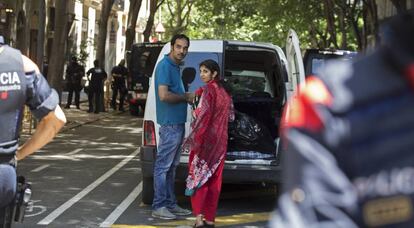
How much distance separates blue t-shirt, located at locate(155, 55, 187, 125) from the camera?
718 centimetres

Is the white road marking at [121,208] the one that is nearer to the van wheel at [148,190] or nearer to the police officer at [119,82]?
the van wheel at [148,190]

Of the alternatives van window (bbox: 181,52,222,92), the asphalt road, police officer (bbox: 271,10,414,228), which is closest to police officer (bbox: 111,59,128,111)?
the asphalt road

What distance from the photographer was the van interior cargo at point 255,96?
8.29 metres

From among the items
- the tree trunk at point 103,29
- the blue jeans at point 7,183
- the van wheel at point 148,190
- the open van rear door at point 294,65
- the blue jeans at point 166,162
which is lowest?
the van wheel at point 148,190

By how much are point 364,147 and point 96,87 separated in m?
21.8

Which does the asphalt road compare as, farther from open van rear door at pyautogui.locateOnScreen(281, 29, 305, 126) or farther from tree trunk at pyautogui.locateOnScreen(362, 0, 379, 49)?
tree trunk at pyautogui.locateOnScreen(362, 0, 379, 49)

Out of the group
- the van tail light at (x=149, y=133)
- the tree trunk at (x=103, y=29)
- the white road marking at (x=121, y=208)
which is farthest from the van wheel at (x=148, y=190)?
the tree trunk at (x=103, y=29)

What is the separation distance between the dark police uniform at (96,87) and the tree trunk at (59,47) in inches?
129

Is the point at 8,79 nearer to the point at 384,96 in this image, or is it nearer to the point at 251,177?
the point at 384,96

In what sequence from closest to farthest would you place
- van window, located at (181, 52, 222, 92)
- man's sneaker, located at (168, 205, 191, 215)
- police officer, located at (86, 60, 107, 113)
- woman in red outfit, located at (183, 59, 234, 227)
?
woman in red outfit, located at (183, 59, 234, 227), man's sneaker, located at (168, 205, 191, 215), van window, located at (181, 52, 222, 92), police officer, located at (86, 60, 107, 113)

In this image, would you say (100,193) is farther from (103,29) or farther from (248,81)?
(103,29)

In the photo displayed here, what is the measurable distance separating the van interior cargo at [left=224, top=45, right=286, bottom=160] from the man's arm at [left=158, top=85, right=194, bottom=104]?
716 millimetres

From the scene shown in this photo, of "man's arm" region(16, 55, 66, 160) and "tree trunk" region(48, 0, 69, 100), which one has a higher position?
"tree trunk" region(48, 0, 69, 100)

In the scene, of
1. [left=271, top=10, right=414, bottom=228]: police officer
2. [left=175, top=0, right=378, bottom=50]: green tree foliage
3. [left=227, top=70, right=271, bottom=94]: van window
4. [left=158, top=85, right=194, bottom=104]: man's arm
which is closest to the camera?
[left=271, top=10, right=414, bottom=228]: police officer
